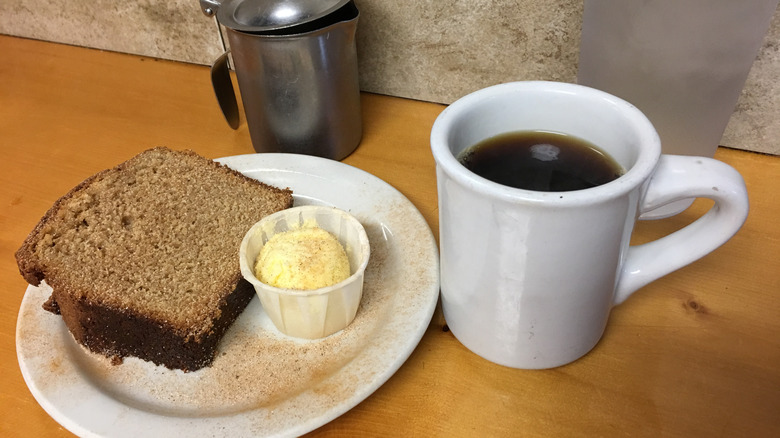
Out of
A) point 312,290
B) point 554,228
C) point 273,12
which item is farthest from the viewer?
point 273,12

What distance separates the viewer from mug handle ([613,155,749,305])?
1.55 feet

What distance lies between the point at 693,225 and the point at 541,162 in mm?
148

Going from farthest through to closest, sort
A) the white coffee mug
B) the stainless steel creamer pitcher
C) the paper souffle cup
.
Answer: the stainless steel creamer pitcher
the paper souffle cup
the white coffee mug

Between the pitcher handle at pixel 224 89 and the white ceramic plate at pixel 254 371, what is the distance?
36 centimetres

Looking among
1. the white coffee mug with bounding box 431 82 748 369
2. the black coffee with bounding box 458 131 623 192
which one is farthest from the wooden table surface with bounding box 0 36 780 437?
the black coffee with bounding box 458 131 623 192

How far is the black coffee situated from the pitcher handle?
0.48 meters

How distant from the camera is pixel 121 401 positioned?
1.84ft

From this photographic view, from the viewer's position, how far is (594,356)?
60 cm

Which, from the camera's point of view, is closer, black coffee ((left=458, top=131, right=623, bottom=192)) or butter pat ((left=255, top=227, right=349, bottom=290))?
black coffee ((left=458, top=131, right=623, bottom=192))

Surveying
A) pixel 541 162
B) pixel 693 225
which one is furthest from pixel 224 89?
pixel 693 225

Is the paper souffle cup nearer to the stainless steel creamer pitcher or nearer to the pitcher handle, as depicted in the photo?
the stainless steel creamer pitcher

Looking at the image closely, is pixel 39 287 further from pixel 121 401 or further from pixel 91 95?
pixel 91 95

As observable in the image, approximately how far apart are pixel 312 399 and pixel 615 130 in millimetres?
363

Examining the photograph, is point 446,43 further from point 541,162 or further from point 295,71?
point 541,162
